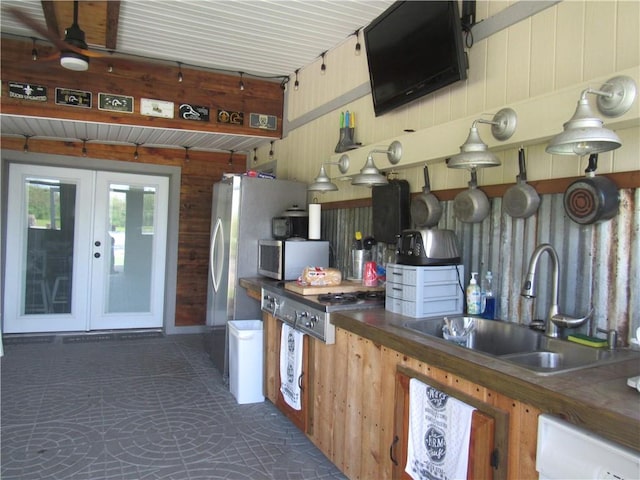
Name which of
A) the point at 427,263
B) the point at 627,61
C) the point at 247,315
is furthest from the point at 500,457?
the point at 247,315

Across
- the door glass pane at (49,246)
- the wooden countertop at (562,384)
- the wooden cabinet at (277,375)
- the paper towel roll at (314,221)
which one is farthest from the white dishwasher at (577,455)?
the door glass pane at (49,246)

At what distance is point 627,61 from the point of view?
1736mm

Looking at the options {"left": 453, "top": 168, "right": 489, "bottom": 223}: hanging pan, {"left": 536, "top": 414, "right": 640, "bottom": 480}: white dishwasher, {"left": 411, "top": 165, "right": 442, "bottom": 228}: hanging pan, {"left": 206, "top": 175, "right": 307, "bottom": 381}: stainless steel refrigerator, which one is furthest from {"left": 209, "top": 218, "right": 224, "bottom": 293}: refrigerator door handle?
{"left": 536, "top": 414, "right": 640, "bottom": 480}: white dishwasher

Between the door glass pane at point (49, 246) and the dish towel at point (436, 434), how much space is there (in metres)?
5.21

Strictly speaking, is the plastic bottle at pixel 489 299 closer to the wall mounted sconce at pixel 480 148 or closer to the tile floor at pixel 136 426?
the wall mounted sconce at pixel 480 148

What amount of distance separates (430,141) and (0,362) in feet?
15.0

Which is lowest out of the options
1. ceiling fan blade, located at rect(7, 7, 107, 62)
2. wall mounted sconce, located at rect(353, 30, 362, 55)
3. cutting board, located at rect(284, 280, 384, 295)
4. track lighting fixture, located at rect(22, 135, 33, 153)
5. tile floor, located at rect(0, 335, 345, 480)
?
tile floor, located at rect(0, 335, 345, 480)

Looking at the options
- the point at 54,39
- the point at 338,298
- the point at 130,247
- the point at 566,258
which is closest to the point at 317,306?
the point at 338,298

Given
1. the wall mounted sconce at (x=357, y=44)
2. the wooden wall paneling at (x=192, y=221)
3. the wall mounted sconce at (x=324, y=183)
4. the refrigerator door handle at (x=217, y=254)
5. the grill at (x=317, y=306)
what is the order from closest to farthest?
the grill at (x=317, y=306) < the wall mounted sconce at (x=324, y=183) < the wall mounted sconce at (x=357, y=44) < the refrigerator door handle at (x=217, y=254) < the wooden wall paneling at (x=192, y=221)

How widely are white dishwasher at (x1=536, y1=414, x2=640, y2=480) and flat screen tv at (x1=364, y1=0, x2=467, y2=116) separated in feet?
5.73

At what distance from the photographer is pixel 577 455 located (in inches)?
46.6

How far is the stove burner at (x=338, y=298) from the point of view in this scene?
2.62m

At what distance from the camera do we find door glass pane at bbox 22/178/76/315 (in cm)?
550

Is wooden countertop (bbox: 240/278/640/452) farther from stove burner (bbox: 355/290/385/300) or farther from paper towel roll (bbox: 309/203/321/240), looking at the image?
paper towel roll (bbox: 309/203/321/240)
